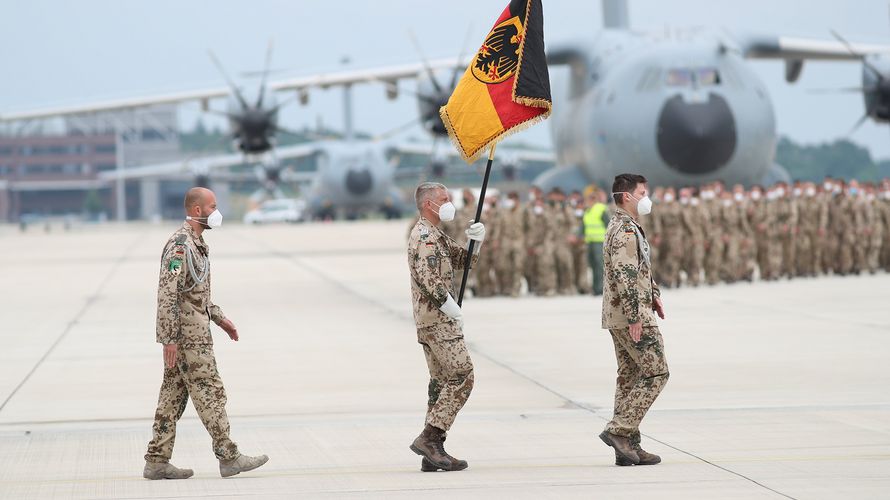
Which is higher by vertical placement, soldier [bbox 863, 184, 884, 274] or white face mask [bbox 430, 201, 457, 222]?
white face mask [bbox 430, 201, 457, 222]

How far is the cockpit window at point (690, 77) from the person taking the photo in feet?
68.2

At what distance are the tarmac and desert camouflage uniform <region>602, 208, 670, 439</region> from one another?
30cm

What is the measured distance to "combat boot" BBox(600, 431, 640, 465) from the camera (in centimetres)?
664

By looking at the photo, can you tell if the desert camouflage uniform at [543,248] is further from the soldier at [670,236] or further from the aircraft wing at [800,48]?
the aircraft wing at [800,48]

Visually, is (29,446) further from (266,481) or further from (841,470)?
(841,470)

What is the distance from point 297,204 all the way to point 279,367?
63601 millimetres

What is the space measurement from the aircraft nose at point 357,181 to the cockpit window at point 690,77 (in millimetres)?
34080

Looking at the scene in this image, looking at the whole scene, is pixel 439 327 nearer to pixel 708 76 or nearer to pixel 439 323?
pixel 439 323

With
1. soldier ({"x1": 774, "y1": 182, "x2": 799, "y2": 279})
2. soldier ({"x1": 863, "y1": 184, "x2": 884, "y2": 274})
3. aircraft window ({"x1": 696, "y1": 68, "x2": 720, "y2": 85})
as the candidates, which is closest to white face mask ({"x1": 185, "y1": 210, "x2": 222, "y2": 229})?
soldier ({"x1": 774, "y1": 182, "x2": 799, "y2": 279})

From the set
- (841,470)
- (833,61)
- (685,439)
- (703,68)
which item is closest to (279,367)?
(685,439)

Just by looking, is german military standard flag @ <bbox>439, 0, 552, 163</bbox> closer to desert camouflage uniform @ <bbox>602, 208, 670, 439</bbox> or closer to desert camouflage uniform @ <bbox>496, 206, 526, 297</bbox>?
desert camouflage uniform @ <bbox>602, 208, 670, 439</bbox>

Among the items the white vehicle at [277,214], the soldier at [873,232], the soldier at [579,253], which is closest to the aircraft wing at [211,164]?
the white vehicle at [277,214]

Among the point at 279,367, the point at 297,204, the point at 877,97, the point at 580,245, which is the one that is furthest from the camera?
the point at 297,204

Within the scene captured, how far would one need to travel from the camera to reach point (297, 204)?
7412 centimetres
